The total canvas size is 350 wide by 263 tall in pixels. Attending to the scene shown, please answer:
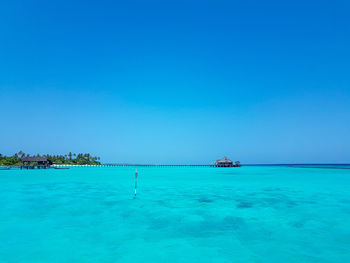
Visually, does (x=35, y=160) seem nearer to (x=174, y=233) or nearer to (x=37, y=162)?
(x=37, y=162)

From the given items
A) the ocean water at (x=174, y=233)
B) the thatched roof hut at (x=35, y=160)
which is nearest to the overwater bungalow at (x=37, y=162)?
the thatched roof hut at (x=35, y=160)

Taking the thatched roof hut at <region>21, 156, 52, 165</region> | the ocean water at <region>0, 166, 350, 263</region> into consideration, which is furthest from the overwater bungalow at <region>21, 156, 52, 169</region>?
the ocean water at <region>0, 166, 350, 263</region>

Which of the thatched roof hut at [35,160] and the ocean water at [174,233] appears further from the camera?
the thatched roof hut at [35,160]

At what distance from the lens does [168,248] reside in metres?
9.12

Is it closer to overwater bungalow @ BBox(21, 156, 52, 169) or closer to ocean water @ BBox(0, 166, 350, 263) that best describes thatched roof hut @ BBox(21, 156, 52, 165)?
overwater bungalow @ BBox(21, 156, 52, 169)

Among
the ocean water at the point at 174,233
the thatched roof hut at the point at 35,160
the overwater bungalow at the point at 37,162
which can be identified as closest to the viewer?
the ocean water at the point at 174,233

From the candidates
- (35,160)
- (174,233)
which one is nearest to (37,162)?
(35,160)

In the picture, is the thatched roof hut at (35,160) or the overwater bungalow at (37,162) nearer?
the thatched roof hut at (35,160)

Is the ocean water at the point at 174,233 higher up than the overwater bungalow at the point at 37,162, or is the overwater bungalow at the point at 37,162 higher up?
the overwater bungalow at the point at 37,162

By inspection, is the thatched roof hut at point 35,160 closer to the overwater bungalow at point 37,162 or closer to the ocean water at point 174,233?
the overwater bungalow at point 37,162

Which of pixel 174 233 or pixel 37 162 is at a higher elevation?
pixel 37 162

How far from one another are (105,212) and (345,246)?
12.8 metres

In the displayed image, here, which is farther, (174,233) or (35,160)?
(35,160)

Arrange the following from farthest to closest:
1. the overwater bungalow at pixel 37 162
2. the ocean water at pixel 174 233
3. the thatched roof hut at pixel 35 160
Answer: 1. the overwater bungalow at pixel 37 162
2. the thatched roof hut at pixel 35 160
3. the ocean water at pixel 174 233
